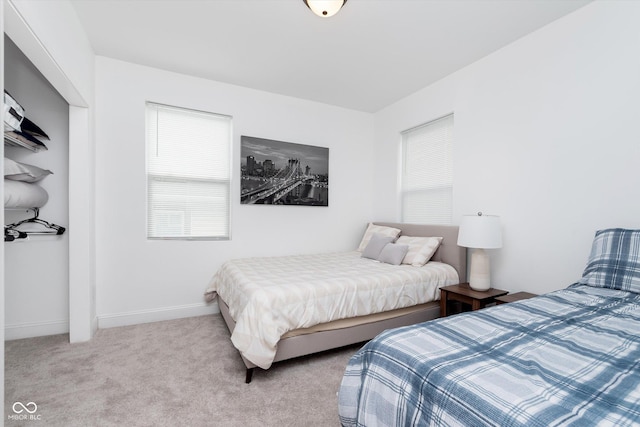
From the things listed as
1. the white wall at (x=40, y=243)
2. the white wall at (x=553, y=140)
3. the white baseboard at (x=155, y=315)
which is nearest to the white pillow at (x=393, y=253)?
the white wall at (x=553, y=140)

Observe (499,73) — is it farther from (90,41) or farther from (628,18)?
(90,41)

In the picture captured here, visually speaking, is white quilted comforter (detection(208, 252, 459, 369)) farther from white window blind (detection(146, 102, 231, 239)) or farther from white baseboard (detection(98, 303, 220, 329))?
white window blind (detection(146, 102, 231, 239))

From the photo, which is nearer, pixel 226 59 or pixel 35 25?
pixel 35 25

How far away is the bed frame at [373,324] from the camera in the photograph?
2070mm

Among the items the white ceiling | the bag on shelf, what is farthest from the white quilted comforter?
the white ceiling

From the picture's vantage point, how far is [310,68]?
119 inches

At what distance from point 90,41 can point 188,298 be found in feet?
8.88

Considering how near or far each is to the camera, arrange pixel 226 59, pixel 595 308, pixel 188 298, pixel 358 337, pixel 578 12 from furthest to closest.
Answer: pixel 188 298
pixel 226 59
pixel 358 337
pixel 578 12
pixel 595 308

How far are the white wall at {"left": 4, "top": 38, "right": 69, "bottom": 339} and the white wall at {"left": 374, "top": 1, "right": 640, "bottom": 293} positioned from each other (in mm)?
4038

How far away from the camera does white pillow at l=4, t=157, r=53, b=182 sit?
7.13ft

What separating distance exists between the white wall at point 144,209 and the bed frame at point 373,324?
743 mm

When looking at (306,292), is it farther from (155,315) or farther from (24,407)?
(155,315)

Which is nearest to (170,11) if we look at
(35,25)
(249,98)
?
(35,25)

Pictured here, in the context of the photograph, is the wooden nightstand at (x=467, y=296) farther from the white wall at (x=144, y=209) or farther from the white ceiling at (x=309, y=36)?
the white ceiling at (x=309, y=36)
